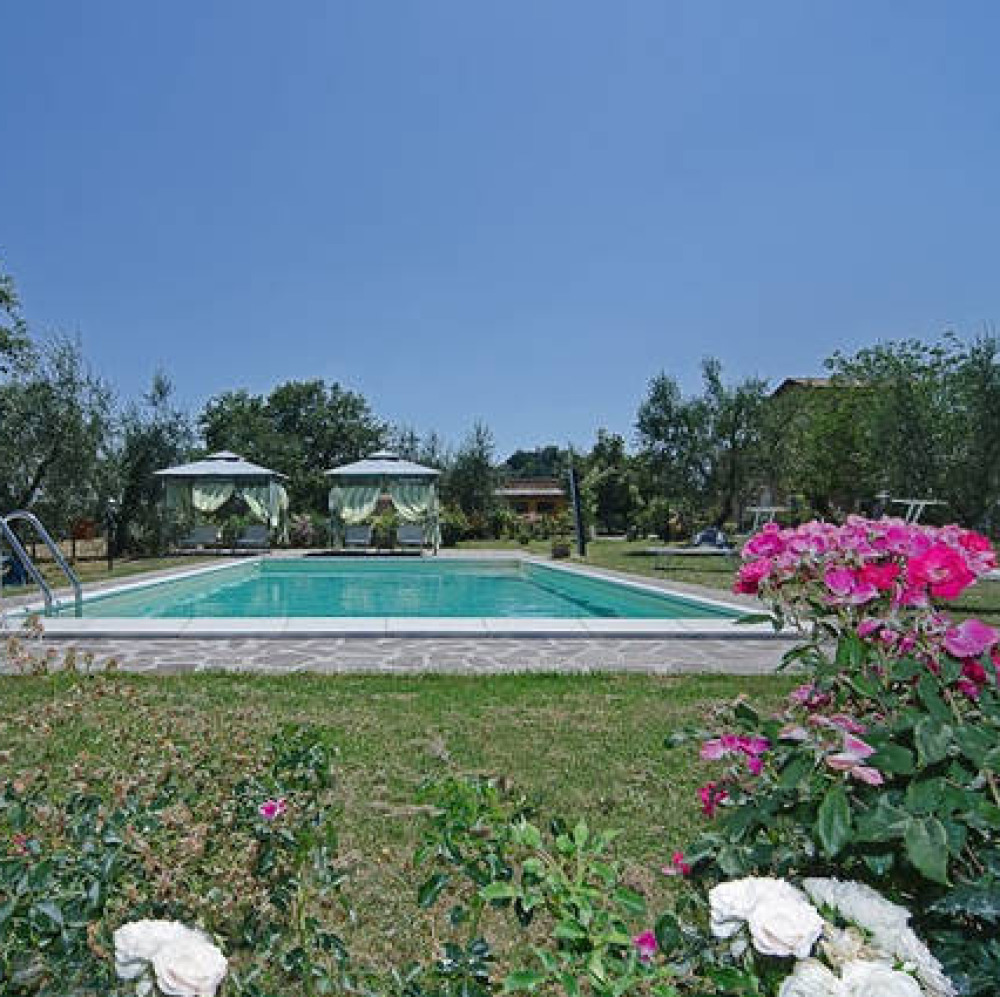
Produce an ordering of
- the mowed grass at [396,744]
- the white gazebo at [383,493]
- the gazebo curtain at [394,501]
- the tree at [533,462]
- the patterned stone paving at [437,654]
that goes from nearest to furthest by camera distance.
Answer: the mowed grass at [396,744] → the patterned stone paving at [437,654] → the white gazebo at [383,493] → the gazebo curtain at [394,501] → the tree at [533,462]

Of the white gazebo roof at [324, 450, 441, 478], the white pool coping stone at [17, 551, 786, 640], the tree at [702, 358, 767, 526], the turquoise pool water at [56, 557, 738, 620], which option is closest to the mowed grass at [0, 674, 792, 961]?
the white pool coping stone at [17, 551, 786, 640]

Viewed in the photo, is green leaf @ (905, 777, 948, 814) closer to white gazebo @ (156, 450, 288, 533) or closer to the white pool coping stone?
the white pool coping stone

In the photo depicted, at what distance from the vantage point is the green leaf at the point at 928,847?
3.18 feet

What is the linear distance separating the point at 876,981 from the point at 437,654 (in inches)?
216

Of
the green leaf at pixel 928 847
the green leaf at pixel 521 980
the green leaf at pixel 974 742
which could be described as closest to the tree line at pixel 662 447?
the green leaf at pixel 974 742

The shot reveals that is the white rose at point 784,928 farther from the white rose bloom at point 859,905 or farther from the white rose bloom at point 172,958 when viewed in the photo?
the white rose bloom at point 172,958

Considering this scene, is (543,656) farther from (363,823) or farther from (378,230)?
(378,230)

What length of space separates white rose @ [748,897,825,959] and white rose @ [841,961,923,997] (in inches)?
2.0

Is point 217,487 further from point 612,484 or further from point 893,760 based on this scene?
point 893,760

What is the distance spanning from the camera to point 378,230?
17531 millimetres

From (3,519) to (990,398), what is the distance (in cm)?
1262

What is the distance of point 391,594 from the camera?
1319 cm

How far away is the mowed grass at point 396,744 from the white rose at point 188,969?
59 centimetres

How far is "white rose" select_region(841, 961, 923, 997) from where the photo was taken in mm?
864
